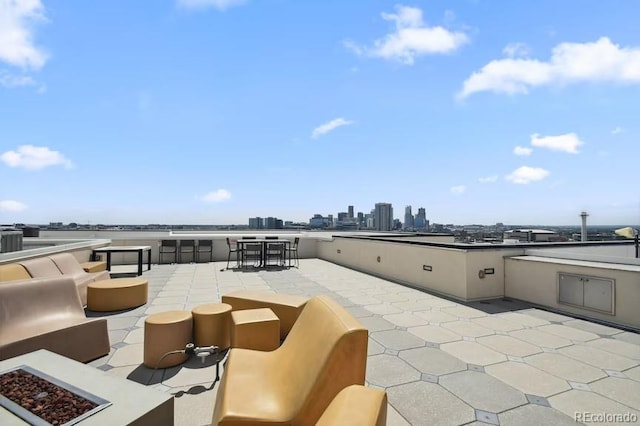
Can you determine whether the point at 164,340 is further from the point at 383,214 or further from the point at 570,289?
the point at 383,214

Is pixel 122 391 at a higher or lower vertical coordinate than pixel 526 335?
higher

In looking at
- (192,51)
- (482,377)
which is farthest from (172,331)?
(192,51)

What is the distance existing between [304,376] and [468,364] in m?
2.15

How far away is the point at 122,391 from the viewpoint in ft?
5.70

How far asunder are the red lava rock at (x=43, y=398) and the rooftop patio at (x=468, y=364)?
0.70m

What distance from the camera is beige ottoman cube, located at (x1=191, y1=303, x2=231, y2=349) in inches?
128

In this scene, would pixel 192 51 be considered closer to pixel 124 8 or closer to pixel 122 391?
pixel 124 8

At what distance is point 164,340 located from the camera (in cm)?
294

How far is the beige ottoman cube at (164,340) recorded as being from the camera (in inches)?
114

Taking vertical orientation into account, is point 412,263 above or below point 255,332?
above

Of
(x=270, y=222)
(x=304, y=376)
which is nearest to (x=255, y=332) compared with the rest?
(x=304, y=376)

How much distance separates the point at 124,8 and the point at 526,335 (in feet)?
25.5

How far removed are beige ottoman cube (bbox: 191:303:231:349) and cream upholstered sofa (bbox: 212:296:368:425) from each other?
1365mm

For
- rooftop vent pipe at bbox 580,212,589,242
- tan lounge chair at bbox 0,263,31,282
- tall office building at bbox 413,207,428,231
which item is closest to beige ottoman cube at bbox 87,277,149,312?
tan lounge chair at bbox 0,263,31,282
